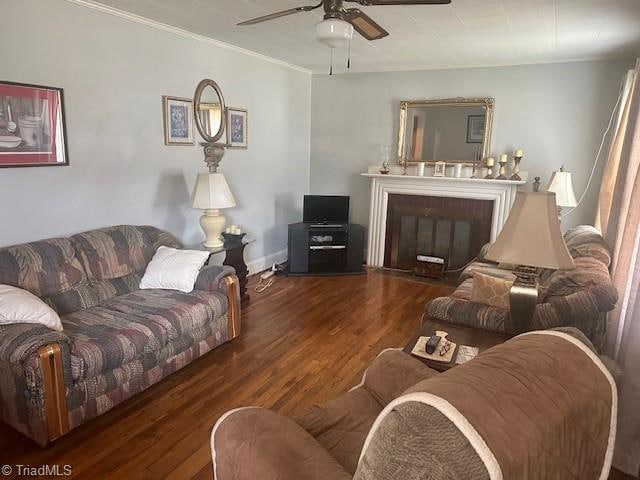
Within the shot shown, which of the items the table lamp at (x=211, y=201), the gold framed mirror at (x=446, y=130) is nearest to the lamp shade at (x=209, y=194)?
the table lamp at (x=211, y=201)

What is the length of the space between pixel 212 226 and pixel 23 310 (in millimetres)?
1772

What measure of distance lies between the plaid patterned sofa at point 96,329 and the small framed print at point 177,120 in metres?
0.89

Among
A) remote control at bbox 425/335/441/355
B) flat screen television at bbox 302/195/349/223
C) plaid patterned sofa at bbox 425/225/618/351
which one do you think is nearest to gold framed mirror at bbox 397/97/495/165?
flat screen television at bbox 302/195/349/223

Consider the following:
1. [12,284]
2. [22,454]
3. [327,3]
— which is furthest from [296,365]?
[327,3]

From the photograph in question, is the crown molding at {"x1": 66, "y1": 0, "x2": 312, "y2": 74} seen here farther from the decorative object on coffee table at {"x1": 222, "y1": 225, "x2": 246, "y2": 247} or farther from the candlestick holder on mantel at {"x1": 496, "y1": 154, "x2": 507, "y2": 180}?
the candlestick holder on mantel at {"x1": 496, "y1": 154, "x2": 507, "y2": 180}

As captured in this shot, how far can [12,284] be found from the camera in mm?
2508

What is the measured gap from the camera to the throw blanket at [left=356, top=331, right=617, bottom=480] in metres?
0.79

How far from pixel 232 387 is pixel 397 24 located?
2907 mm

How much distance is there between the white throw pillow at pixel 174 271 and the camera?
124 inches

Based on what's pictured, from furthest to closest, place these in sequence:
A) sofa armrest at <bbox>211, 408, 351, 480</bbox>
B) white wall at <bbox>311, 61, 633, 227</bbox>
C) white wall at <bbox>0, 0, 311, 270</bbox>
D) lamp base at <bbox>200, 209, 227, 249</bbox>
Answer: white wall at <bbox>311, 61, 633, 227</bbox>
lamp base at <bbox>200, 209, 227, 249</bbox>
white wall at <bbox>0, 0, 311, 270</bbox>
sofa armrest at <bbox>211, 408, 351, 480</bbox>

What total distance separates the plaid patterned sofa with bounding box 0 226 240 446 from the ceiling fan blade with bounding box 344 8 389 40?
1896 millimetres

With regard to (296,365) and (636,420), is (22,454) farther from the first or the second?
(636,420)

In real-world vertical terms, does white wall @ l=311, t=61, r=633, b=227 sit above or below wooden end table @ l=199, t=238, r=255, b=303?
above

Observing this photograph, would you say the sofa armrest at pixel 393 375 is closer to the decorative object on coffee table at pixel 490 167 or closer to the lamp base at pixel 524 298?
the lamp base at pixel 524 298
